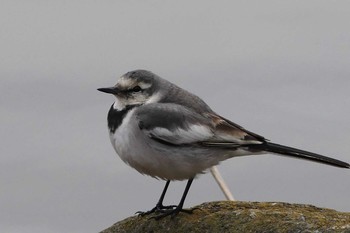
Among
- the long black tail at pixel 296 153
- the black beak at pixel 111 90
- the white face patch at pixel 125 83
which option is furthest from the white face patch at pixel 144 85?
the long black tail at pixel 296 153

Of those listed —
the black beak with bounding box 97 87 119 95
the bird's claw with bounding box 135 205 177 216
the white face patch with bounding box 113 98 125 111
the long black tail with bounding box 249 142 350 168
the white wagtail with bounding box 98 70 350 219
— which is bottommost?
the bird's claw with bounding box 135 205 177 216

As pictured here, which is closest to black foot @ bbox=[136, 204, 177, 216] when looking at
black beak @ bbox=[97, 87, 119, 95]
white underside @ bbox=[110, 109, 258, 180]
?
white underside @ bbox=[110, 109, 258, 180]

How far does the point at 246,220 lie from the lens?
9602mm

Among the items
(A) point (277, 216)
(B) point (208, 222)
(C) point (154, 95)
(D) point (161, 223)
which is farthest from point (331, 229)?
(C) point (154, 95)

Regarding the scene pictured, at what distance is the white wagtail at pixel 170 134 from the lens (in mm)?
10281

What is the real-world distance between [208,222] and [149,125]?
1396 millimetres

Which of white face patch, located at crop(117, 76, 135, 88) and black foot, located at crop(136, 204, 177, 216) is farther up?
white face patch, located at crop(117, 76, 135, 88)

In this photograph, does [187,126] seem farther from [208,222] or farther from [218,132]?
[208,222]

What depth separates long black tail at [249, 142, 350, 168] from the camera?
34.9 feet

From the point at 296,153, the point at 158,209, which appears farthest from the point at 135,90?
the point at 296,153

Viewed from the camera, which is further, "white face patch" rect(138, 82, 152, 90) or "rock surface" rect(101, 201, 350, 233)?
"white face patch" rect(138, 82, 152, 90)

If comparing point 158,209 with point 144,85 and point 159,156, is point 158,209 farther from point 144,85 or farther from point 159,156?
point 144,85

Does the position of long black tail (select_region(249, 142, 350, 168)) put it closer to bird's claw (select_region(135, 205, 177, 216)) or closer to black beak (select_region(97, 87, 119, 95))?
bird's claw (select_region(135, 205, 177, 216))

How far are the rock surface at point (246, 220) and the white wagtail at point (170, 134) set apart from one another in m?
0.22
